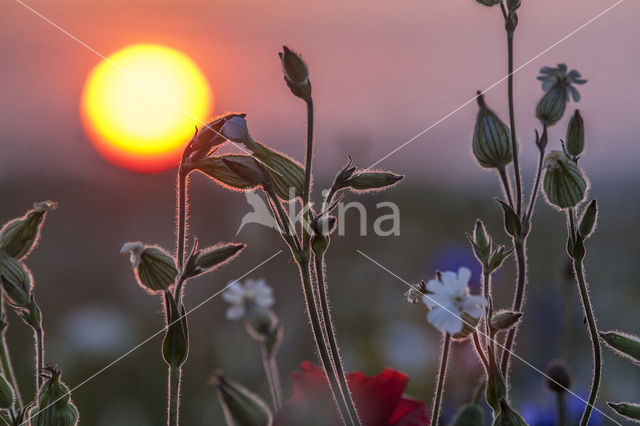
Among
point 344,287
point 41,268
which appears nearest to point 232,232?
point 344,287

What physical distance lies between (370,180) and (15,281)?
0.23 metres

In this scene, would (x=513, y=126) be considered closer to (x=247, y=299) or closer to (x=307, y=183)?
(x=307, y=183)

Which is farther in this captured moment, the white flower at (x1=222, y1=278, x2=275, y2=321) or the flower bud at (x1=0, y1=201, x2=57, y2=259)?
the white flower at (x1=222, y1=278, x2=275, y2=321)

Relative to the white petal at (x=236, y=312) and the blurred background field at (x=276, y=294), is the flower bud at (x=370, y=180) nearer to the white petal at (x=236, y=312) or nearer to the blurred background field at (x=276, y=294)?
the white petal at (x=236, y=312)

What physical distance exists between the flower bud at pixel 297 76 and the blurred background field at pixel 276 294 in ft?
1.40

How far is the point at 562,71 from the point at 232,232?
148 cm

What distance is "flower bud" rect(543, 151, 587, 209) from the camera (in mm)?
432

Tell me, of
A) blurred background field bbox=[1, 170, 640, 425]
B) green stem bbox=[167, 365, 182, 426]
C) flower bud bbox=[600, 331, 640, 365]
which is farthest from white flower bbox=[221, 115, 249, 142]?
blurred background field bbox=[1, 170, 640, 425]

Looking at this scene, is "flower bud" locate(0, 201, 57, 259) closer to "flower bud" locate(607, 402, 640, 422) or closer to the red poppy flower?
the red poppy flower

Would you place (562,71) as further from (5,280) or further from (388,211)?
(388,211)

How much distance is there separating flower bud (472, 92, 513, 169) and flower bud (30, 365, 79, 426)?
32 centimetres

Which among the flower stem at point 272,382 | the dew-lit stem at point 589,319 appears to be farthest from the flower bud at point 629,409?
the flower stem at point 272,382

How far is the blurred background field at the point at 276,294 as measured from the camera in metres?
1.24

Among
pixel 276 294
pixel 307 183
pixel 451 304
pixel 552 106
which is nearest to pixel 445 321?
pixel 451 304
